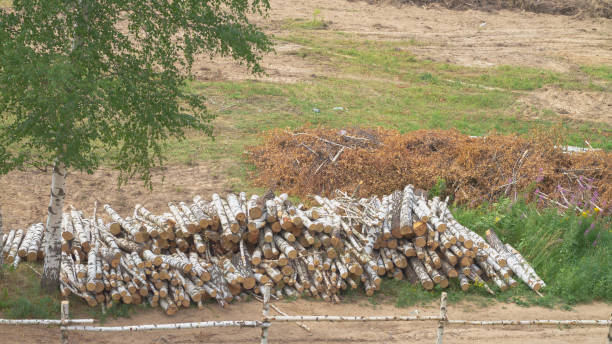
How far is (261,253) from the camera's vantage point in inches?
389

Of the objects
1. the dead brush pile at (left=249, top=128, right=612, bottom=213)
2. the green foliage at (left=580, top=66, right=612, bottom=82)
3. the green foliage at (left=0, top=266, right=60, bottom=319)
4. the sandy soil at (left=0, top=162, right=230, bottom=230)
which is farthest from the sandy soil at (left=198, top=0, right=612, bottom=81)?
the green foliage at (left=0, top=266, right=60, bottom=319)

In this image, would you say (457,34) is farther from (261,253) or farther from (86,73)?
(86,73)

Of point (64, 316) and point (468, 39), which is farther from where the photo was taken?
point (468, 39)

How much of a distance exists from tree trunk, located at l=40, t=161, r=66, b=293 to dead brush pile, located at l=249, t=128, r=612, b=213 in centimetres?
585

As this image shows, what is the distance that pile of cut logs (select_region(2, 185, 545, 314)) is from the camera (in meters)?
8.99

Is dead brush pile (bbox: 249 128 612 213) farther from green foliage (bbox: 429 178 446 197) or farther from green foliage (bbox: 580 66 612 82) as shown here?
green foliage (bbox: 580 66 612 82)

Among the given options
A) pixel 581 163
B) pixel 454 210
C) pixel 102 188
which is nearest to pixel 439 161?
pixel 454 210

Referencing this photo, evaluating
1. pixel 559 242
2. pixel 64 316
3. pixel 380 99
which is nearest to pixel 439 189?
pixel 559 242

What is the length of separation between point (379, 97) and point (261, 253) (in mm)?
11988

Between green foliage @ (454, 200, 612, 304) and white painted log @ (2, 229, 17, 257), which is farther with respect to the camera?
green foliage @ (454, 200, 612, 304)

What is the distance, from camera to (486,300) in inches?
404

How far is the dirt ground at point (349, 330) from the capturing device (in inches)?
324

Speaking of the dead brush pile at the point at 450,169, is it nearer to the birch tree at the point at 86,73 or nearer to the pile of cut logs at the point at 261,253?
the pile of cut logs at the point at 261,253

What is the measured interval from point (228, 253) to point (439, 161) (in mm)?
6048
